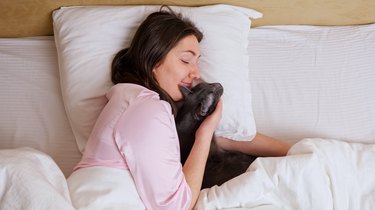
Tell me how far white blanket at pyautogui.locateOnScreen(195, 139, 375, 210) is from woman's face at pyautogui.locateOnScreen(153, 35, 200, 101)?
1.01 ft

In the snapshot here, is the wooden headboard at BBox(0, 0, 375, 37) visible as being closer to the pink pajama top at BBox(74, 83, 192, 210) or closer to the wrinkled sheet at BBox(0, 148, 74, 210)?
the pink pajama top at BBox(74, 83, 192, 210)

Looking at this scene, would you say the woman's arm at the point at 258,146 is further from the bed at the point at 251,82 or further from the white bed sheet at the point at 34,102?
the white bed sheet at the point at 34,102

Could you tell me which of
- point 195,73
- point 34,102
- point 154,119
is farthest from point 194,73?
point 34,102

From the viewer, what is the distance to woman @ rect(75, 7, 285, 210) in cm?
107

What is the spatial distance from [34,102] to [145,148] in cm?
57

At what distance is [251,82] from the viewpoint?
Answer: 1536mm

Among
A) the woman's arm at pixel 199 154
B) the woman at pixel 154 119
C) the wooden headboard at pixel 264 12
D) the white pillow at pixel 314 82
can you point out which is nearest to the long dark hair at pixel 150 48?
the woman at pixel 154 119

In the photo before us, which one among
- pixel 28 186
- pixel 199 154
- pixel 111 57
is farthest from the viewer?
pixel 111 57

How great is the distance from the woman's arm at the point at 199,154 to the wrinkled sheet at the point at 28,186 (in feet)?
1.08

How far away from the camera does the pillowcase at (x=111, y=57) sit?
4.48 feet

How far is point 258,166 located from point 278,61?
525 millimetres

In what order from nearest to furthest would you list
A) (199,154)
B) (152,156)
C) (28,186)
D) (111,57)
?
(28,186)
(152,156)
(199,154)
(111,57)

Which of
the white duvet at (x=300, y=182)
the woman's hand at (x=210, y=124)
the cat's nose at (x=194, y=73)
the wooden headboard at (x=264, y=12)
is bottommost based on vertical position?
the white duvet at (x=300, y=182)

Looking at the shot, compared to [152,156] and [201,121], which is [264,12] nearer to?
[201,121]
